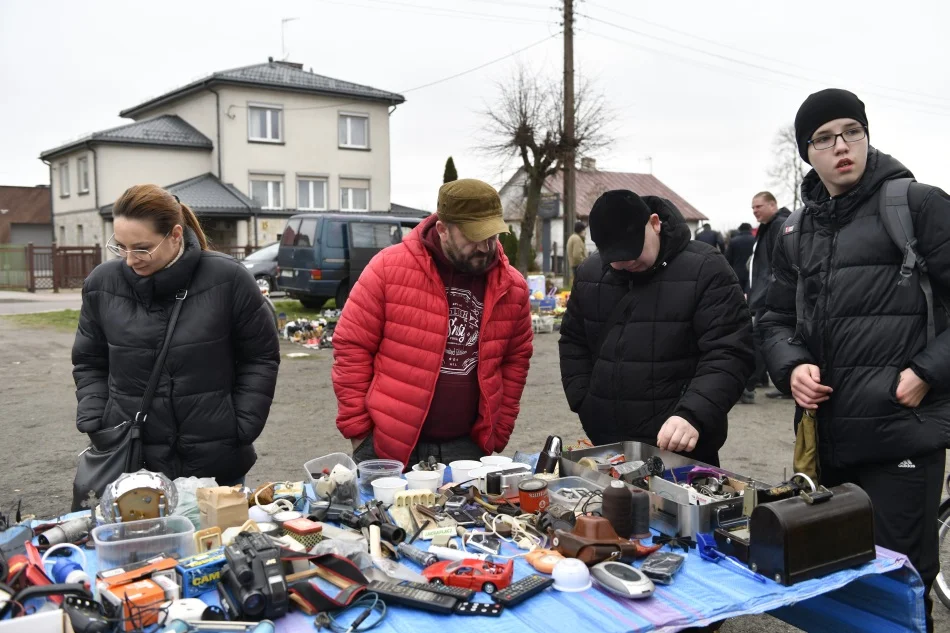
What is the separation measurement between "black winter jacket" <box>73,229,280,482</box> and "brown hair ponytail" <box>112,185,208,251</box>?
0.37 ft

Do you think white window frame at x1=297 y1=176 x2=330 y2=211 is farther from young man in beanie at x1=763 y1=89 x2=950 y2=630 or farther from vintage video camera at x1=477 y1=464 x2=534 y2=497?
young man in beanie at x1=763 y1=89 x2=950 y2=630

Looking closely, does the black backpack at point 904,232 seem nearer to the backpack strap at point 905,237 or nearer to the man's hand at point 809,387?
the backpack strap at point 905,237

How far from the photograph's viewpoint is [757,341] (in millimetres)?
2830

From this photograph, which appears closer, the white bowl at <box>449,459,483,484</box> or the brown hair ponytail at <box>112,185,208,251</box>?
the white bowl at <box>449,459,483,484</box>

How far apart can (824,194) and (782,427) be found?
4.83m

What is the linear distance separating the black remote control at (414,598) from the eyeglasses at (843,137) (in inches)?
71.3

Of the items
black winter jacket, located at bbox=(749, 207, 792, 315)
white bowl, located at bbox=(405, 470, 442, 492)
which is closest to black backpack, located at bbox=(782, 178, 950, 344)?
white bowl, located at bbox=(405, 470, 442, 492)

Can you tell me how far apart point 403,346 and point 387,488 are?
69cm

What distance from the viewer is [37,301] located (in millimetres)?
19641

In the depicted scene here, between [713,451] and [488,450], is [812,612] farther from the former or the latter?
[488,450]

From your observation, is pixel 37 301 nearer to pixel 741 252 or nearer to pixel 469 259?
pixel 741 252

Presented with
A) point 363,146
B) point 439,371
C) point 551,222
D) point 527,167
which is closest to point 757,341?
point 439,371

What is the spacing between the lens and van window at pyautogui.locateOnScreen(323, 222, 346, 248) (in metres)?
14.2

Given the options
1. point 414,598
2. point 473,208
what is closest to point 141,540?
point 414,598
